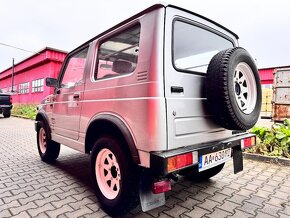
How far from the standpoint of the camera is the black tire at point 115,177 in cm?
205

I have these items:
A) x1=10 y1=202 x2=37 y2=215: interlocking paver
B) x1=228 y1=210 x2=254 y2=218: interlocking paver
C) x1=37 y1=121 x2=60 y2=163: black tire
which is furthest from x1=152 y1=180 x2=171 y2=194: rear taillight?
x1=37 y1=121 x2=60 y2=163: black tire

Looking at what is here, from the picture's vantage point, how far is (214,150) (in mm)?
2164

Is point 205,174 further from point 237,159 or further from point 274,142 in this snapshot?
point 274,142

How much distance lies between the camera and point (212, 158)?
2193 mm

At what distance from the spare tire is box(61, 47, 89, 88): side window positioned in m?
1.78

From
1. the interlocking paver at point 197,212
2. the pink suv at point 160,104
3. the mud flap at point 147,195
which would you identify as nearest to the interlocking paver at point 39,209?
the pink suv at point 160,104

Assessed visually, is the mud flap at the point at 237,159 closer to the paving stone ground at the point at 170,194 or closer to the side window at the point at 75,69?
the paving stone ground at the point at 170,194

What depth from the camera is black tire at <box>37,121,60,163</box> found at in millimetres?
4035

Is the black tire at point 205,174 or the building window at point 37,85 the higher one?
the building window at point 37,85

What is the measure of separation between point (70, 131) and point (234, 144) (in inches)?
84.2

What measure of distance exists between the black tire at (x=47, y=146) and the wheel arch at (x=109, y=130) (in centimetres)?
158

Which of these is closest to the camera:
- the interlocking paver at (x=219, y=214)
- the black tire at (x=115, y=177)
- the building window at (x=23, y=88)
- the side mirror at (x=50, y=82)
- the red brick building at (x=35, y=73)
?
the black tire at (x=115, y=177)

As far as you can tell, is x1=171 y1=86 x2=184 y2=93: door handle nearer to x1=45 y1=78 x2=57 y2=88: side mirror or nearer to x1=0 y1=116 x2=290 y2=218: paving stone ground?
x1=0 y1=116 x2=290 y2=218: paving stone ground

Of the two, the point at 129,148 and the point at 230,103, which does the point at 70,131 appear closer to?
the point at 129,148
